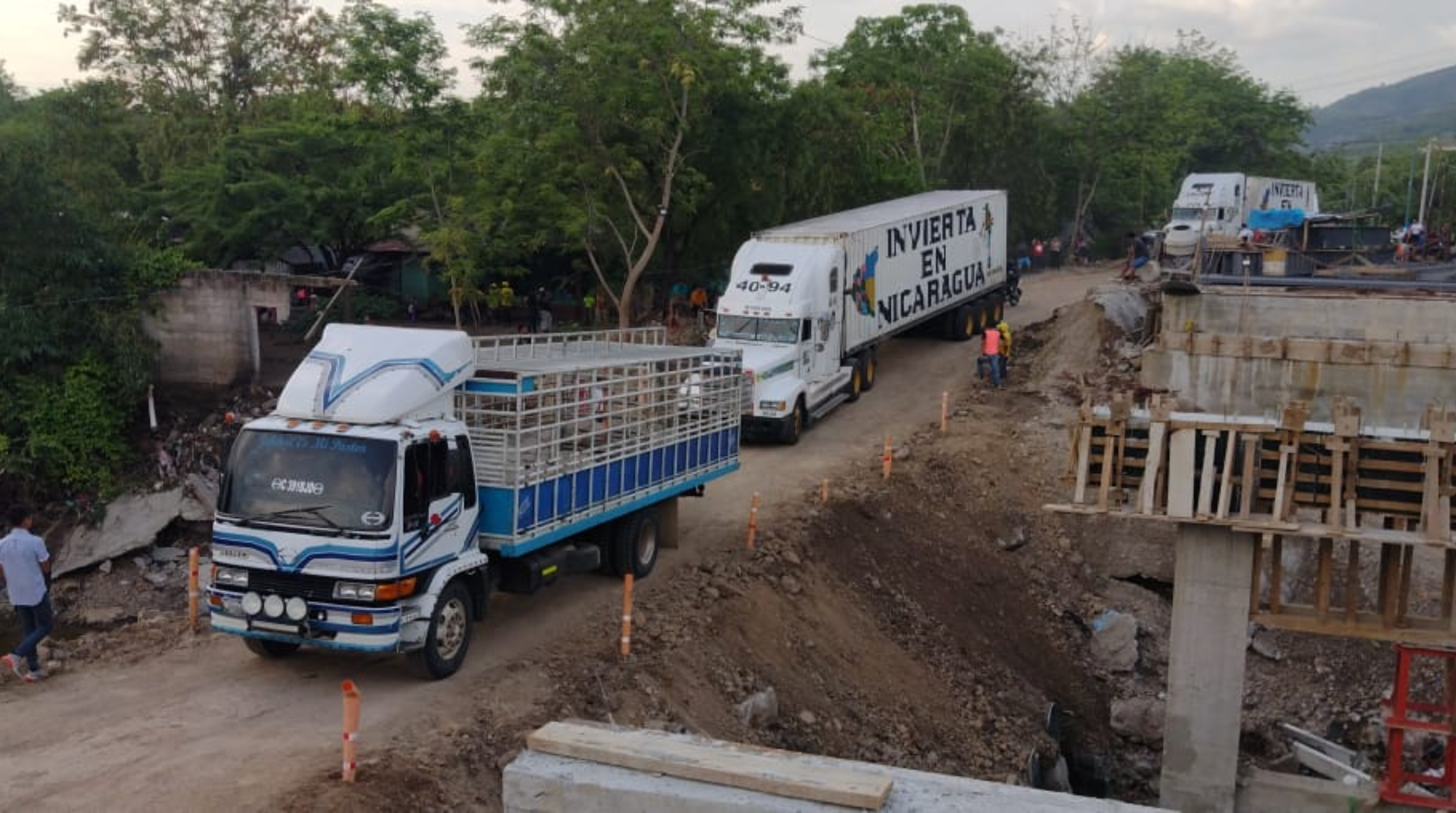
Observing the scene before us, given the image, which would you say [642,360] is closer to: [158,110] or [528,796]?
[528,796]

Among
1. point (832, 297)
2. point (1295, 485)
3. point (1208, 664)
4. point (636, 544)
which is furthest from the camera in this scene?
point (832, 297)

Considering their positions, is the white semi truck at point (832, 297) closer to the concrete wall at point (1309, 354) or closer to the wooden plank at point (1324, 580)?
the concrete wall at point (1309, 354)

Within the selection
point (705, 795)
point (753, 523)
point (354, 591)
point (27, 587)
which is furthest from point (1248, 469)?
point (27, 587)

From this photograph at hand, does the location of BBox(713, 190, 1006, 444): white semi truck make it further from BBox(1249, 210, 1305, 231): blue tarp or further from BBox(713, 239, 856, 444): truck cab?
BBox(1249, 210, 1305, 231): blue tarp

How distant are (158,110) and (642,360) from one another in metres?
32.2

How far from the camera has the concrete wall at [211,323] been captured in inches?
1033

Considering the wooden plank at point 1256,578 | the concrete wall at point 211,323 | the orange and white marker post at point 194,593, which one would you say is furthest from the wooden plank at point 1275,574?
the concrete wall at point 211,323

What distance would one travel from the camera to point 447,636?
1178 cm

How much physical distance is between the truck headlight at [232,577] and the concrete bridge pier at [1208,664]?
9747 millimetres

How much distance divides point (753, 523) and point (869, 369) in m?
10.3

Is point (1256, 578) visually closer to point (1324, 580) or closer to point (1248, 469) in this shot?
point (1324, 580)

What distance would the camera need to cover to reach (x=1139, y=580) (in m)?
21.4

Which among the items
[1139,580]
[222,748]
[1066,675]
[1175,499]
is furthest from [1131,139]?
[222,748]

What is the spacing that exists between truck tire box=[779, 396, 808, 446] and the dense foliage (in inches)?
287
